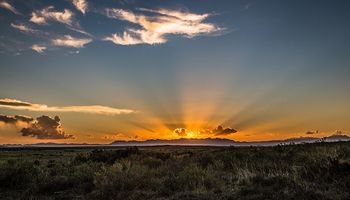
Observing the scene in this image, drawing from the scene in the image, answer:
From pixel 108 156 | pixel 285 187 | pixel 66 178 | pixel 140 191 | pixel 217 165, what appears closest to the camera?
pixel 285 187

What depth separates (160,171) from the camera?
57.3 ft

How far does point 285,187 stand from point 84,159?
67.9 ft

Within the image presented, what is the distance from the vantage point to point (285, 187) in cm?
1197

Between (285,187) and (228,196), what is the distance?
2.10 metres

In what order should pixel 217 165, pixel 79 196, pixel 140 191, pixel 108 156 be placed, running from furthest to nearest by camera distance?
pixel 108 156
pixel 217 165
pixel 79 196
pixel 140 191

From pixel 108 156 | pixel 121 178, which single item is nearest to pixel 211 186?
pixel 121 178

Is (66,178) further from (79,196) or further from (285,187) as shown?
(285,187)

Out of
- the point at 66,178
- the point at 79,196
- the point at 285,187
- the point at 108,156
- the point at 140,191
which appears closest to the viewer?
the point at 285,187

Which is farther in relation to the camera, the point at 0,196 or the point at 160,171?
→ the point at 160,171

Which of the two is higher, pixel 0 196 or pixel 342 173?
pixel 342 173

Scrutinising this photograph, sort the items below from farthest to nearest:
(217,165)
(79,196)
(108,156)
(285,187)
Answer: (108,156) → (217,165) → (79,196) → (285,187)

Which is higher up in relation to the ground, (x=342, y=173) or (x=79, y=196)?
(x=342, y=173)

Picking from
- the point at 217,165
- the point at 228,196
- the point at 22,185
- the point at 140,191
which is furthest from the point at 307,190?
the point at 22,185

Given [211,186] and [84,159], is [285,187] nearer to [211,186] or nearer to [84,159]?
[211,186]
